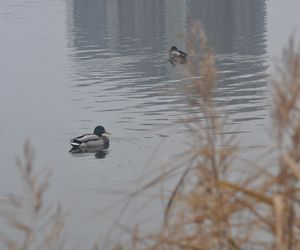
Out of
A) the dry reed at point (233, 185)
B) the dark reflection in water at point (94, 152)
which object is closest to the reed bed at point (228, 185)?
the dry reed at point (233, 185)

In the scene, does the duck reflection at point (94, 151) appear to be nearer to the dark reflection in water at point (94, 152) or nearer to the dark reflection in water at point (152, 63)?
the dark reflection in water at point (94, 152)

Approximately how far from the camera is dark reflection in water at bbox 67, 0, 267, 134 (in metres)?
19.4

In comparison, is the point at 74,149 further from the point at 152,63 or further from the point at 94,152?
the point at 152,63

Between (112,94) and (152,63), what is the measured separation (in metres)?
5.97

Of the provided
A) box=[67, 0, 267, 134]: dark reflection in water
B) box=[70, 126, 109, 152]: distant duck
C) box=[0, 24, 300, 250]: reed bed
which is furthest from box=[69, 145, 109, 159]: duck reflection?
box=[0, 24, 300, 250]: reed bed

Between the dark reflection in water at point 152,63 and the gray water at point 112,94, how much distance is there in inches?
2.0

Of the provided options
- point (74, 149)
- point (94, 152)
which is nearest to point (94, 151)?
point (94, 152)

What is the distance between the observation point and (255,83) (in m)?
22.9

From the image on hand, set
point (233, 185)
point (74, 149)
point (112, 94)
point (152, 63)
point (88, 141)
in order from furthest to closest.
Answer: point (152, 63) → point (112, 94) → point (88, 141) → point (74, 149) → point (233, 185)

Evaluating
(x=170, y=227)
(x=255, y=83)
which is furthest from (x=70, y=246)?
(x=255, y=83)

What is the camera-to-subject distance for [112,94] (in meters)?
22.4

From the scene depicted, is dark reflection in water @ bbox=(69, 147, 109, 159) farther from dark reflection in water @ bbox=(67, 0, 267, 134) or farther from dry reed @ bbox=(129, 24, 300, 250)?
dry reed @ bbox=(129, 24, 300, 250)

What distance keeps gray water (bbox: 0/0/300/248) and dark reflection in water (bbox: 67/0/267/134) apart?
5 centimetres

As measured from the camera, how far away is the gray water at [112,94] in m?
12.3
